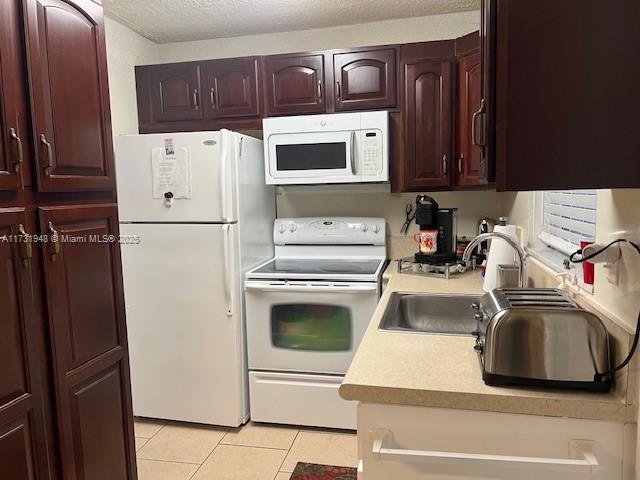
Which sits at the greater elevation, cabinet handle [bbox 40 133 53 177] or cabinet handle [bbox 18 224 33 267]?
cabinet handle [bbox 40 133 53 177]

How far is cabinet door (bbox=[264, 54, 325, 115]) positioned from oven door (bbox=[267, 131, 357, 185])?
194mm

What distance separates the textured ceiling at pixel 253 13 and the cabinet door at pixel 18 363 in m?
1.88

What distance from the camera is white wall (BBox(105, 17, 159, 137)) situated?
2.90 m

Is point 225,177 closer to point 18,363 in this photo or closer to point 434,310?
point 434,310

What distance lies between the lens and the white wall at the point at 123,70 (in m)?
2.90

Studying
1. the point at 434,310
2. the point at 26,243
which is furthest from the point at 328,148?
the point at 26,243

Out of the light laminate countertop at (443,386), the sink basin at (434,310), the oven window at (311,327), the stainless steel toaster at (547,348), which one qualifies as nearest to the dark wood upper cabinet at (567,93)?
the stainless steel toaster at (547,348)

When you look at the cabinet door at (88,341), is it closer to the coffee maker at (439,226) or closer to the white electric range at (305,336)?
the white electric range at (305,336)

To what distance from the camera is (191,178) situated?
2602mm

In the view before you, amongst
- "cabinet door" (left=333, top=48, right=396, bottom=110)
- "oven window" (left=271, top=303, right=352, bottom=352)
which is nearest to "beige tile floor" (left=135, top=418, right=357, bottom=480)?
"oven window" (left=271, top=303, right=352, bottom=352)

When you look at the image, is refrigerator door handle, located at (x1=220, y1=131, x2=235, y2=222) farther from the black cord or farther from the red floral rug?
the black cord

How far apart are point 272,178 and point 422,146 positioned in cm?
92

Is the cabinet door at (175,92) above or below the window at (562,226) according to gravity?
above

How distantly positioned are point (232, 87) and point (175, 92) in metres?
0.38
